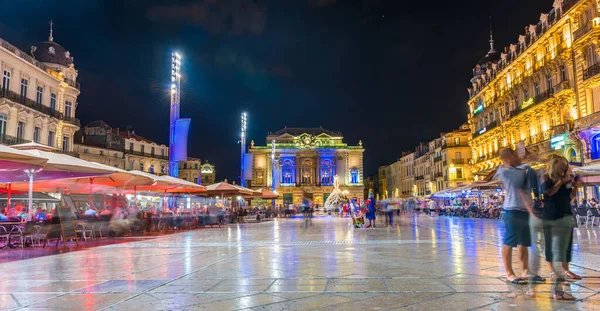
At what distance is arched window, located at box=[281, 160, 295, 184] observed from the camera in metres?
92.8

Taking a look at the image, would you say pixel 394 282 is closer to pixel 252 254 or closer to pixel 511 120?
pixel 252 254

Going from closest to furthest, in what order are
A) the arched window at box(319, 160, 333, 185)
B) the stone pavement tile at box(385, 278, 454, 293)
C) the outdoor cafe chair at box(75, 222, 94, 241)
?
1. the stone pavement tile at box(385, 278, 454, 293)
2. the outdoor cafe chair at box(75, 222, 94, 241)
3. the arched window at box(319, 160, 333, 185)

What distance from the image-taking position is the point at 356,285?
5.29 metres

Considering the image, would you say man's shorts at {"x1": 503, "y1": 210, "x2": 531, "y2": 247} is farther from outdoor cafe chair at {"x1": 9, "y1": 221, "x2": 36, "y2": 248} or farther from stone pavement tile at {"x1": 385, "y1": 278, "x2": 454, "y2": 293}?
outdoor cafe chair at {"x1": 9, "y1": 221, "x2": 36, "y2": 248}

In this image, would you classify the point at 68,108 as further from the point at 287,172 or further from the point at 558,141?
the point at 287,172

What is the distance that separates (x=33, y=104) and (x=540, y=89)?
124ft

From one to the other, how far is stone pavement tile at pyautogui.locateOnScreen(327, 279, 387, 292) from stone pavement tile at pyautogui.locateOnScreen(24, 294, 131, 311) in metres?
2.35

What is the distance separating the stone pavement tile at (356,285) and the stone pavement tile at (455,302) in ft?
2.43

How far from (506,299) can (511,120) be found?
38605 millimetres

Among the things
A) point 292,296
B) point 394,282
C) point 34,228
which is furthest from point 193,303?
point 34,228

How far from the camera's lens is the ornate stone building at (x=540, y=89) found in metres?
28.2

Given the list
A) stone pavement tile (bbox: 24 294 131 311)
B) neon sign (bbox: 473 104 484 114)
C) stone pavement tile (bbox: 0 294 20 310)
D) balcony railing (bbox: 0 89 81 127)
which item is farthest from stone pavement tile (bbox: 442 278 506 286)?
neon sign (bbox: 473 104 484 114)

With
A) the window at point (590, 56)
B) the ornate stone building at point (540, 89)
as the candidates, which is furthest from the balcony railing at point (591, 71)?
the window at point (590, 56)

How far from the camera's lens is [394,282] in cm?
543
